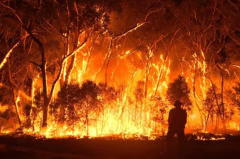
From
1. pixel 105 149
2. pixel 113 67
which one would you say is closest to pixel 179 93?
pixel 105 149

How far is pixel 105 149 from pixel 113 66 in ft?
56.5

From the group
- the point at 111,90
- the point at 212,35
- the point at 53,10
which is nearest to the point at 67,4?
the point at 53,10

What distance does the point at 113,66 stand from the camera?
92.1ft

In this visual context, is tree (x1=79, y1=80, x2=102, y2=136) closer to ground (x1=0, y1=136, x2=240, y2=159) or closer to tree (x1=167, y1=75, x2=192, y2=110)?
ground (x1=0, y1=136, x2=240, y2=159)

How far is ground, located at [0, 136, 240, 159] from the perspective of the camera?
34.2 ft

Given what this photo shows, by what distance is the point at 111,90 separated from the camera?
1667cm

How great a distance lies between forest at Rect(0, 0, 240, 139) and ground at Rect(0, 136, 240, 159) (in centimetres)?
230

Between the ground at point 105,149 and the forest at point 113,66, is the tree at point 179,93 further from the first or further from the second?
the ground at point 105,149

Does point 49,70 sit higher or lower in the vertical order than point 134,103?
higher

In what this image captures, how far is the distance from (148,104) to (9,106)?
42.6 ft

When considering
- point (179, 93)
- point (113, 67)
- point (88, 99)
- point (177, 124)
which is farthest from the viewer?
point (113, 67)

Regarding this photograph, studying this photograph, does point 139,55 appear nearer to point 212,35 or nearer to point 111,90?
point 212,35

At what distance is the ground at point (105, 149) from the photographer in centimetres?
1042

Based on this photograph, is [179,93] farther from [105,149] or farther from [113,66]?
[113,66]
